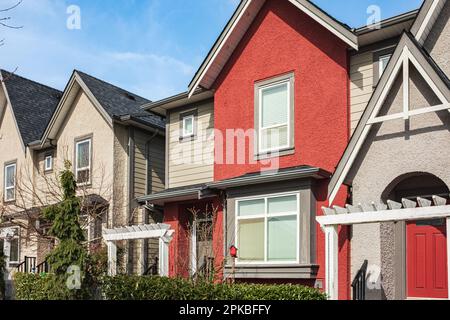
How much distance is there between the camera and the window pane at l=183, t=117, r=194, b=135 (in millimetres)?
19016

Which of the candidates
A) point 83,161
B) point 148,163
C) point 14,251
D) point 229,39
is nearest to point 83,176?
point 83,161

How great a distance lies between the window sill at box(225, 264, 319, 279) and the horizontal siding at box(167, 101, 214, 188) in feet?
12.4

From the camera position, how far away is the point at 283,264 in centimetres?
1421

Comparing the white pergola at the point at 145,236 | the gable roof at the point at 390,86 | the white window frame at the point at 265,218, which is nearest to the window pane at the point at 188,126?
the white pergola at the point at 145,236

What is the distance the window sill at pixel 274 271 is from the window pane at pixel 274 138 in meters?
3.27

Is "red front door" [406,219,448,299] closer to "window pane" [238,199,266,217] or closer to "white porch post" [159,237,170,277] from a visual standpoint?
"window pane" [238,199,266,217]

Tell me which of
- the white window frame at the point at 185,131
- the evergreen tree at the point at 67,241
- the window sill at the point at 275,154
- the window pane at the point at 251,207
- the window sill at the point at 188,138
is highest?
the white window frame at the point at 185,131

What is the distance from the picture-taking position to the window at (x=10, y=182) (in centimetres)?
2524

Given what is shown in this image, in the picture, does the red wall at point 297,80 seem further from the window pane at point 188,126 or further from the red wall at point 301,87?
the window pane at point 188,126

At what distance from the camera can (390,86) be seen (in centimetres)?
1205

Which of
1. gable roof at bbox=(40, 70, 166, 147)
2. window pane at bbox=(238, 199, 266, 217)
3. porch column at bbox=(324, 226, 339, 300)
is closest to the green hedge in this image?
porch column at bbox=(324, 226, 339, 300)
